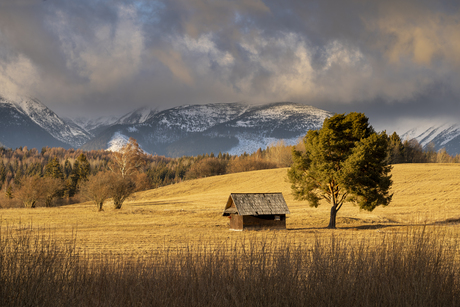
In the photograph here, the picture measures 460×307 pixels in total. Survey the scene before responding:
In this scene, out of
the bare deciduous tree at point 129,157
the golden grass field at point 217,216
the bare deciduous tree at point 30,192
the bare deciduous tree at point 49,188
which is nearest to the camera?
the golden grass field at point 217,216

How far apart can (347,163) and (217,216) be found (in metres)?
21.4

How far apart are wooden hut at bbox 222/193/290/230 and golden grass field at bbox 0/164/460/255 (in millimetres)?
1732

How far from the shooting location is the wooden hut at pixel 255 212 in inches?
1444

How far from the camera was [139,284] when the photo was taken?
7.95 m

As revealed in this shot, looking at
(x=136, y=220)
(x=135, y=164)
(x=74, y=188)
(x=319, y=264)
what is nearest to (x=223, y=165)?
(x=74, y=188)

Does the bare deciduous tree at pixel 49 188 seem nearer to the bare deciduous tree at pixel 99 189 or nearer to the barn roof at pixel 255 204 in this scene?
the bare deciduous tree at pixel 99 189

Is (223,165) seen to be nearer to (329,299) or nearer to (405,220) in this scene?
(405,220)

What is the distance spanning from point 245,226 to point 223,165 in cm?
11543

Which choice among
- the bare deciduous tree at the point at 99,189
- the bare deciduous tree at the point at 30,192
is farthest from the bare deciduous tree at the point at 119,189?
the bare deciduous tree at the point at 30,192

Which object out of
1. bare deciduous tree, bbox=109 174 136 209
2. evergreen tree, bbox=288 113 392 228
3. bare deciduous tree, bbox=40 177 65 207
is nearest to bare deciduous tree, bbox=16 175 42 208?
bare deciduous tree, bbox=40 177 65 207

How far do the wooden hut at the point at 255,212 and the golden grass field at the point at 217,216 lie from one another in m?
1.73

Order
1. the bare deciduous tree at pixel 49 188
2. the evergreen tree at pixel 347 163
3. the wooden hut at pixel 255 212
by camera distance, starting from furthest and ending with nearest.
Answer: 1. the bare deciduous tree at pixel 49 188
2. the wooden hut at pixel 255 212
3. the evergreen tree at pixel 347 163

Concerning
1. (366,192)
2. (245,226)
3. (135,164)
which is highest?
(135,164)

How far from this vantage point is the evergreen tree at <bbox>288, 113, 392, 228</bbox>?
35.1 metres
